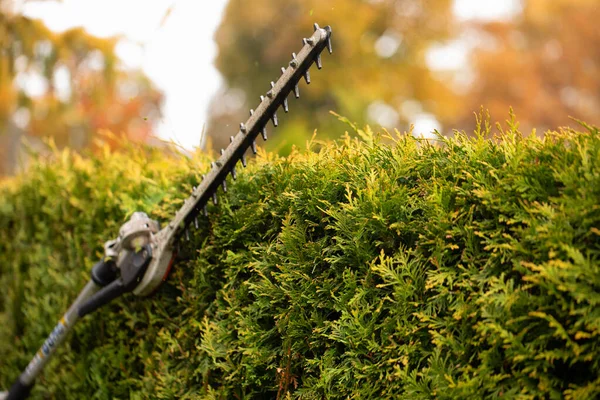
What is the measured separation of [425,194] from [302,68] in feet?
2.25

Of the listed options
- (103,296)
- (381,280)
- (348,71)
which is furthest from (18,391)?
(348,71)

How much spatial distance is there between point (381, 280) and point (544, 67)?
109 ft

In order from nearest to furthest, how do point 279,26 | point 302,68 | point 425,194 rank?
point 425,194 < point 302,68 < point 279,26

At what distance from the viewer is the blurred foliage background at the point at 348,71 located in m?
8.12

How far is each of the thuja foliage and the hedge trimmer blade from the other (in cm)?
12

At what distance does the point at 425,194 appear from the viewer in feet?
6.77

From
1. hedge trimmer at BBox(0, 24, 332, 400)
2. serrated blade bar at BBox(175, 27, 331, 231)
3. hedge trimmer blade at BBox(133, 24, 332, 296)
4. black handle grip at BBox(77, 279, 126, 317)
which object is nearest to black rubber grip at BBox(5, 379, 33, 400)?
hedge trimmer at BBox(0, 24, 332, 400)

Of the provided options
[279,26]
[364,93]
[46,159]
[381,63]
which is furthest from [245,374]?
[279,26]

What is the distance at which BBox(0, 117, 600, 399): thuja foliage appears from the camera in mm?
1674

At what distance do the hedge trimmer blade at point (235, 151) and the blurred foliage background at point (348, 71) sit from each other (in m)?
3.43

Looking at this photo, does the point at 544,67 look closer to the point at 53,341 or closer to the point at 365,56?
the point at 365,56

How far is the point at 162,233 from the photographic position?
2.93m

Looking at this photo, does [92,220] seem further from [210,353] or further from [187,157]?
[210,353]

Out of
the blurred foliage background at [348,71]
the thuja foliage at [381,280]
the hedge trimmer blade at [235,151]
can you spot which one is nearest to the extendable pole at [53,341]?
the thuja foliage at [381,280]
